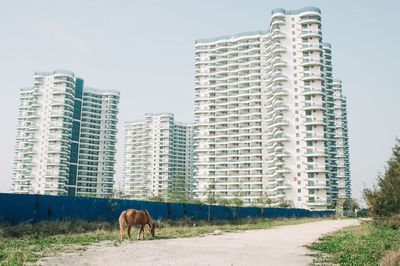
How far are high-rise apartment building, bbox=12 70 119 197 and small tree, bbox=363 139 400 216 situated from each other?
338ft

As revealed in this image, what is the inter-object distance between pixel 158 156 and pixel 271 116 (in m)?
69.9

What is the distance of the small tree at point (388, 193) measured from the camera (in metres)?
24.2

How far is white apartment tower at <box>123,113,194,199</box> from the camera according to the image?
547 feet

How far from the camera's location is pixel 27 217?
758 inches

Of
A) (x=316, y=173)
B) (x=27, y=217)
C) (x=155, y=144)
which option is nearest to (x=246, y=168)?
(x=316, y=173)

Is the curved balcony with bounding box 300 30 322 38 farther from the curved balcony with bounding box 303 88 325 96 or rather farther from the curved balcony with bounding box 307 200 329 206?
the curved balcony with bounding box 307 200 329 206

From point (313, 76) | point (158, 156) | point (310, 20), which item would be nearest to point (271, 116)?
point (313, 76)

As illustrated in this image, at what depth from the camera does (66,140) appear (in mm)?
126812

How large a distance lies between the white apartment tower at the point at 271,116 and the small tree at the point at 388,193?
2745 inches

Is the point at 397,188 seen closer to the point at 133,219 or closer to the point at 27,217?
the point at 133,219

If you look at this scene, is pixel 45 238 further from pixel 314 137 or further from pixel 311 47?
pixel 311 47

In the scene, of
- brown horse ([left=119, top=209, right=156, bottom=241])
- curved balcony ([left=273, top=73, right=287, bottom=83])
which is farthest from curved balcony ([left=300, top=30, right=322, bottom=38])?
A: brown horse ([left=119, top=209, right=156, bottom=241])

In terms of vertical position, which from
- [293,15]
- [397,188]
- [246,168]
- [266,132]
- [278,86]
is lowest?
[397,188]

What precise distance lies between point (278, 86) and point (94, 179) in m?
71.5
